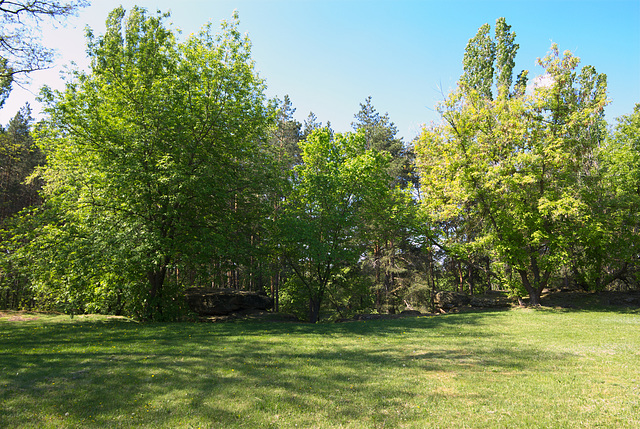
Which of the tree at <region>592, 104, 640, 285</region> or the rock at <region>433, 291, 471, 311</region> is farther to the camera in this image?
the rock at <region>433, 291, 471, 311</region>

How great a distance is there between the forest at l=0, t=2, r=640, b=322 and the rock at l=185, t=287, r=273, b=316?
110cm

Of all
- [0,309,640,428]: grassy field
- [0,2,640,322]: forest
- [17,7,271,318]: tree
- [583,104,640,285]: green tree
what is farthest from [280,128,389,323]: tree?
[583,104,640,285]: green tree

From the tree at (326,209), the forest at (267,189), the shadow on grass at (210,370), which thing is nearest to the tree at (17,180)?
the forest at (267,189)

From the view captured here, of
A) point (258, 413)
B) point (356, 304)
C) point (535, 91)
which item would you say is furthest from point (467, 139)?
point (258, 413)

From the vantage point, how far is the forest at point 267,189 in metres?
15.7

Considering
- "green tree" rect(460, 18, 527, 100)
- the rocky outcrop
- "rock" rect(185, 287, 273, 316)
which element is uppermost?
"green tree" rect(460, 18, 527, 100)

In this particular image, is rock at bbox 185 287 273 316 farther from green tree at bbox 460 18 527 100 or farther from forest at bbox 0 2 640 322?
green tree at bbox 460 18 527 100

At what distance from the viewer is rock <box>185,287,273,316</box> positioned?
21.1 metres

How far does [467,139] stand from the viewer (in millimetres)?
25594

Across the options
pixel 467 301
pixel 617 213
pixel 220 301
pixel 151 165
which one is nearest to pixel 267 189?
pixel 151 165

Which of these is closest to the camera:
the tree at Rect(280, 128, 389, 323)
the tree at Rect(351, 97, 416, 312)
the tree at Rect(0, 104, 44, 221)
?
the tree at Rect(280, 128, 389, 323)

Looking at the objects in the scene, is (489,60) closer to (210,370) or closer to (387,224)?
(387,224)

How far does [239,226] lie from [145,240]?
197 inches

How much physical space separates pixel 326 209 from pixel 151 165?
10068 millimetres
